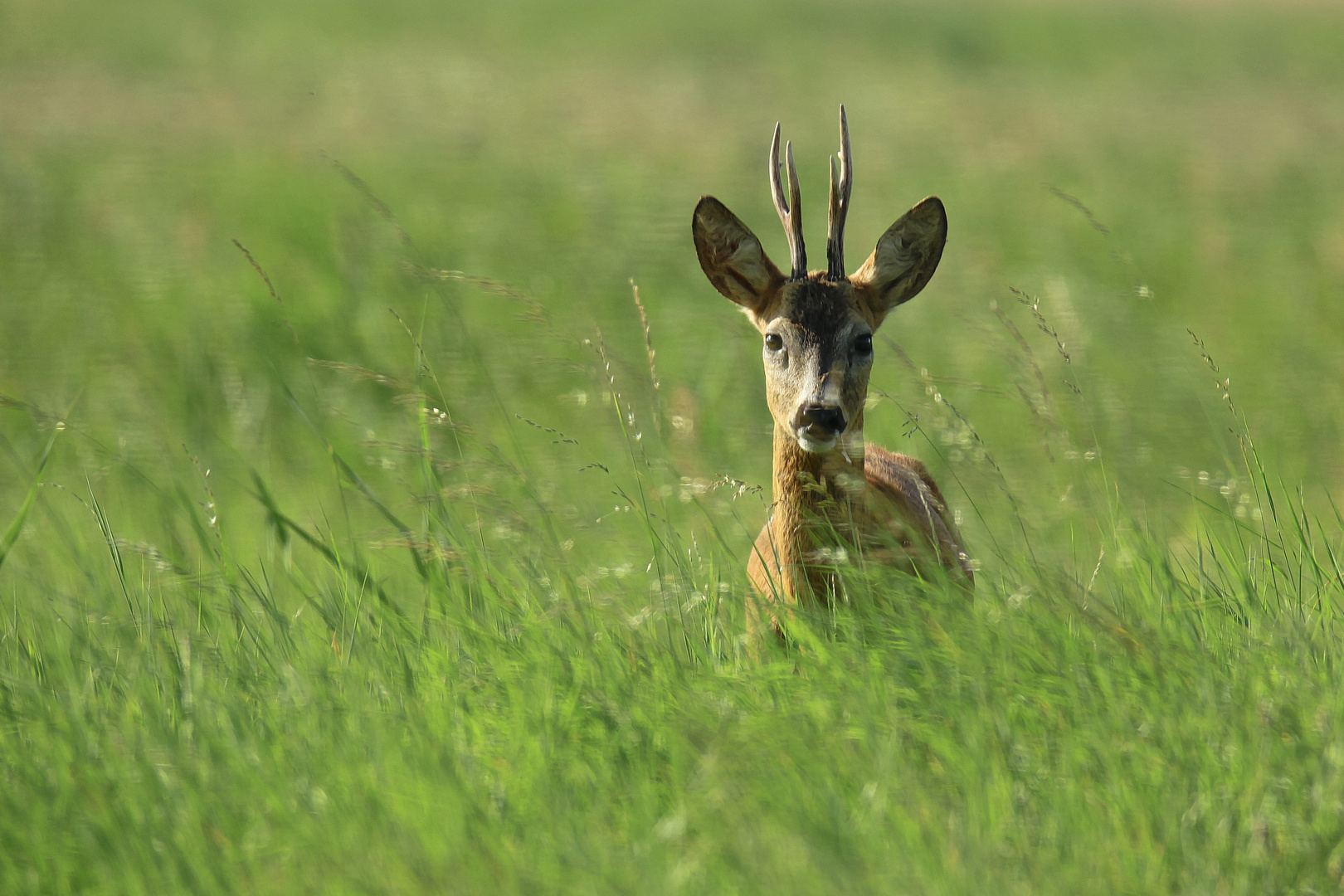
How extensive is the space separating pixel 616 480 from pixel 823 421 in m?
4.48

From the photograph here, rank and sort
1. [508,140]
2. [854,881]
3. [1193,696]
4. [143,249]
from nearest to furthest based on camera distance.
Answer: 1. [854,881]
2. [1193,696]
3. [143,249]
4. [508,140]

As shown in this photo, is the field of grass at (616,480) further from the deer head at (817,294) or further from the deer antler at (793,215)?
the deer antler at (793,215)

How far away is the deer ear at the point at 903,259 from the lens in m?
4.41

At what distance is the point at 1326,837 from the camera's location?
91.3 inches

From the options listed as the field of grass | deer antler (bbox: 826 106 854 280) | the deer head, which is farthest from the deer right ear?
the field of grass

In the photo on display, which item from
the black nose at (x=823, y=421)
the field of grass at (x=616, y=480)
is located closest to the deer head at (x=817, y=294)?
the black nose at (x=823, y=421)

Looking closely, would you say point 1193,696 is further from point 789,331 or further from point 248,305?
point 248,305

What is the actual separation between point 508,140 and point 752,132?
3232 mm

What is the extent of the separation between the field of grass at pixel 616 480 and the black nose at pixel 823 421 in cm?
33

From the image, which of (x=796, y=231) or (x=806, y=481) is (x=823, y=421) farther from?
(x=796, y=231)

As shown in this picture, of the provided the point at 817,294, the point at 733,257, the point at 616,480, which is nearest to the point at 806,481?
the point at 817,294

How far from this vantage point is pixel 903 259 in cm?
447

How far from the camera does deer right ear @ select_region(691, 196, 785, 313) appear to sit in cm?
432

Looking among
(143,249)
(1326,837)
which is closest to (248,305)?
(143,249)
